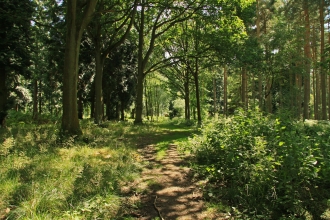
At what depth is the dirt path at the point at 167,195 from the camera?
369 cm

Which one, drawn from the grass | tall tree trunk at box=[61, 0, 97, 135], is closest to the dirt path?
the grass

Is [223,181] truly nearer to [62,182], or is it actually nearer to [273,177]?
[273,177]

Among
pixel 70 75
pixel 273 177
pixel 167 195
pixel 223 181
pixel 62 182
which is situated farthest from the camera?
pixel 70 75

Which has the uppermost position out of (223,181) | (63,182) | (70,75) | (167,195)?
(70,75)

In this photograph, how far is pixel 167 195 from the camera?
4426mm

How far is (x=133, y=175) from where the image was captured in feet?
17.0

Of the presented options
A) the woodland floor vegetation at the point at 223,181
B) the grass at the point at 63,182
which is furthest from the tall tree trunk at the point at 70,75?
the woodland floor vegetation at the point at 223,181

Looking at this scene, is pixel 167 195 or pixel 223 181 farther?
pixel 223 181

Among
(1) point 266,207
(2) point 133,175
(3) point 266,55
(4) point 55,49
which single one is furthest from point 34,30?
(3) point 266,55

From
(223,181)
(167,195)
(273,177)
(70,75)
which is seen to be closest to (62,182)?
(167,195)

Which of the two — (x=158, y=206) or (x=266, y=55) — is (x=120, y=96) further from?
(x=158, y=206)

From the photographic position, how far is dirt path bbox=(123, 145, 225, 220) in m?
3.69

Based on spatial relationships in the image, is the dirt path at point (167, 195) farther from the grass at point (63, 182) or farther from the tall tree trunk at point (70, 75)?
the tall tree trunk at point (70, 75)

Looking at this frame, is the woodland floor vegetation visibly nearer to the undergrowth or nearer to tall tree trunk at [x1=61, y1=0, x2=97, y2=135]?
the undergrowth
